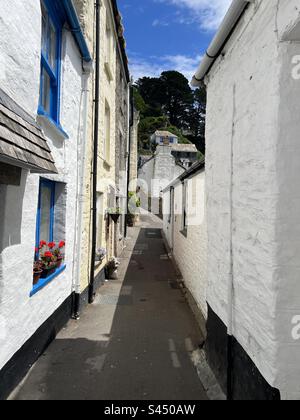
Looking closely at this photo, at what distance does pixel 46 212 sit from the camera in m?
5.17

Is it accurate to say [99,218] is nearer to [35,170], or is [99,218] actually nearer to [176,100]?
[35,170]

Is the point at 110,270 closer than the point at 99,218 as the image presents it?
No

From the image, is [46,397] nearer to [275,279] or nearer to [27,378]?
[27,378]

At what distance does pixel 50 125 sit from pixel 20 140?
1.82m

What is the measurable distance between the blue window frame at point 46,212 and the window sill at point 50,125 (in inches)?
34.7

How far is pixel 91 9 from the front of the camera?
6781 millimetres

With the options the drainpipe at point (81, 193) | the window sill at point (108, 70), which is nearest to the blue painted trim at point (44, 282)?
the drainpipe at point (81, 193)

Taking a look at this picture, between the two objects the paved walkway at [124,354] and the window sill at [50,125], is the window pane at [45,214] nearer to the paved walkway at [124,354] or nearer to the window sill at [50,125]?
the window sill at [50,125]

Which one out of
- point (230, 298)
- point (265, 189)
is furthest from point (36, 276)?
point (265, 189)

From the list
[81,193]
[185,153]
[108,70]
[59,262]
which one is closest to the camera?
[59,262]

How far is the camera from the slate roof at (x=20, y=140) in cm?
252

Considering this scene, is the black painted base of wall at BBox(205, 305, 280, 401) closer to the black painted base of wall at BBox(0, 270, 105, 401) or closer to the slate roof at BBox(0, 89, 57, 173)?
the black painted base of wall at BBox(0, 270, 105, 401)

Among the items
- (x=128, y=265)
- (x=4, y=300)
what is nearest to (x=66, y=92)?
(x=4, y=300)

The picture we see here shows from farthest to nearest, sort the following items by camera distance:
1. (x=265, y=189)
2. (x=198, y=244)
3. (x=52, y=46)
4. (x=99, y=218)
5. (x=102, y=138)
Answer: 1. (x=99, y=218)
2. (x=102, y=138)
3. (x=198, y=244)
4. (x=52, y=46)
5. (x=265, y=189)
